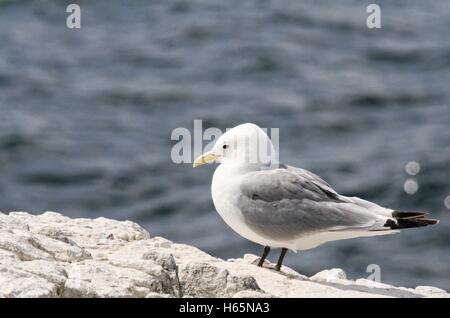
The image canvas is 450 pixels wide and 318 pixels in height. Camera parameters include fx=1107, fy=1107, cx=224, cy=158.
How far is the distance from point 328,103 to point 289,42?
131 inches

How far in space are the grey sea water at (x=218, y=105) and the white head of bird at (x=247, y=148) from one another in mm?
6200

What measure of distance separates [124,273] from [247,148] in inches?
75.7

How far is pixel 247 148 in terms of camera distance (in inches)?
328

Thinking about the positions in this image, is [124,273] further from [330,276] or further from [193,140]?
[193,140]

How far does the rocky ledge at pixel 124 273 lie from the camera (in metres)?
6.39

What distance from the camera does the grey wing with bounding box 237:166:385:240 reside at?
8.17 m

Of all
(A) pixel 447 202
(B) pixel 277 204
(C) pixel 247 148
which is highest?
(A) pixel 447 202

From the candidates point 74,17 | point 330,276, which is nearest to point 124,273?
point 330,276

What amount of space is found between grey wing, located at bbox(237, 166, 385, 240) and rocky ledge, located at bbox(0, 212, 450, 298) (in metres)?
0.34

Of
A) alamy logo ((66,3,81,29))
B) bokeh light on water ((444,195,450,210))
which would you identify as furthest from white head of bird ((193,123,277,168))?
alamy logo ((66,3,81,29))

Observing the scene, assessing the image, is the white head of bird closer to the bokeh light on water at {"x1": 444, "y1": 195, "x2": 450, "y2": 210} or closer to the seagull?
the seagull

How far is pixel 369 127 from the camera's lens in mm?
18922

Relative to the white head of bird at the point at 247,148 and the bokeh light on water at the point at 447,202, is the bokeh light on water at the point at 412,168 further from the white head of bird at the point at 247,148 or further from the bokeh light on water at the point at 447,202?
the white head of bird at the point at 247,148
